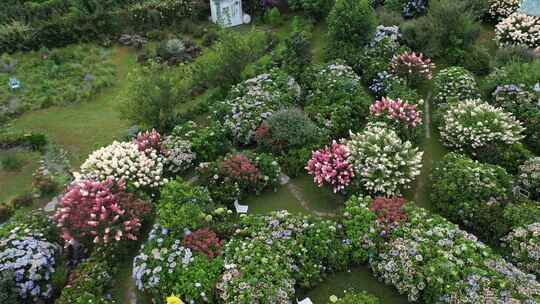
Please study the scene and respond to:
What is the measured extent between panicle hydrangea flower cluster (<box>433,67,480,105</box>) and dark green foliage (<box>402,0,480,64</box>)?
7.70ft

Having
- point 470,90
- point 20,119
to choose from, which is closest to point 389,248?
point 470,90

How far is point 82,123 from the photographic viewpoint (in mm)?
15359

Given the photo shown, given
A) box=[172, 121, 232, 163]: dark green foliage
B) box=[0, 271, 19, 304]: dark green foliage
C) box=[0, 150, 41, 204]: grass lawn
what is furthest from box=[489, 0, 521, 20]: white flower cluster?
box=[0, 271, 19, 304]: dark green foliage

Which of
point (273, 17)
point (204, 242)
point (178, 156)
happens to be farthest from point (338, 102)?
point (273, 17)

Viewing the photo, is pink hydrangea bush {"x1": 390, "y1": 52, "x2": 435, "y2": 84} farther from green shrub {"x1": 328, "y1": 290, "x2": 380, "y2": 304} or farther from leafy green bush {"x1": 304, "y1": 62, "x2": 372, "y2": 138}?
green shrub {"x1": 328, "y1": 290, "x2": 380, "y2": 304}

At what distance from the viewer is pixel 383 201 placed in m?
10.7

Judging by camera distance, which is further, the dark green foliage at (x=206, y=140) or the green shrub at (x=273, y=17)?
the green shrub at (x=273, y=17)

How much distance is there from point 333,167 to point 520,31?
35.7 feet

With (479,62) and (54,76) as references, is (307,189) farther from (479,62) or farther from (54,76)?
(54,76)

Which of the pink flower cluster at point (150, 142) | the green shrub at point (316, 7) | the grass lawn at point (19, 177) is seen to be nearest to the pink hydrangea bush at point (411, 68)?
the green shrub at point (316, 7)

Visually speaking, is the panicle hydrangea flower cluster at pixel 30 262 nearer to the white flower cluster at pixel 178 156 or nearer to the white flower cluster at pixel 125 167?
the white flower cluster at pixel 125 167

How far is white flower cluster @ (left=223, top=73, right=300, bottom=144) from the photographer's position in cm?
1352

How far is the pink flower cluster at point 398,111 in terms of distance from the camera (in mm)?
12955

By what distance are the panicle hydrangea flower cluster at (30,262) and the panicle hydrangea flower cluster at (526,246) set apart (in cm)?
1008
